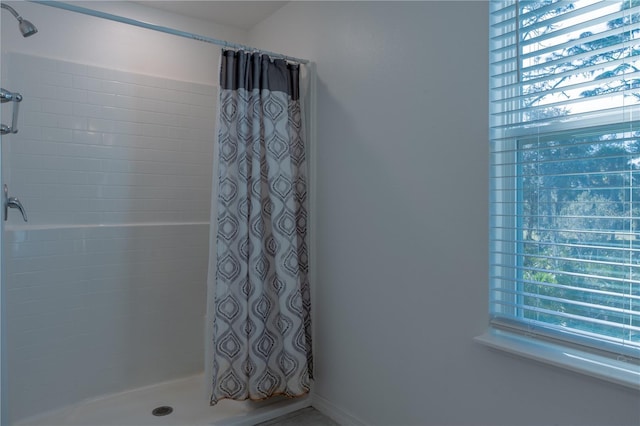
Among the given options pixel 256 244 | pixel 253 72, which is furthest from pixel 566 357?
pixel 253 72

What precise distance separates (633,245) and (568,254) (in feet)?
0.62

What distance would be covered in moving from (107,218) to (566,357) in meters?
2.44

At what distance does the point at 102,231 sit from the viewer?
2.61 meters

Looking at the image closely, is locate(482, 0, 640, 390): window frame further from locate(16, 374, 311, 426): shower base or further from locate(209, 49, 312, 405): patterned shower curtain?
locate(16, 374, 311, 426): shower base

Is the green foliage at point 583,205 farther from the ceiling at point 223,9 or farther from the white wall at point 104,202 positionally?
the white wall at point 104,202

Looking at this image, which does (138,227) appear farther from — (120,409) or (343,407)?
(343,407)

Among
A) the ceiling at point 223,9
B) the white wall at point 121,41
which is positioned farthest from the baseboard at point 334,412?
the ceiling at point 223,9

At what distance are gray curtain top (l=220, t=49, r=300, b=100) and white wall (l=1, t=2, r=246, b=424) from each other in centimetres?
79

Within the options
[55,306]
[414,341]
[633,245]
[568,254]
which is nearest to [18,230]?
[55,306]

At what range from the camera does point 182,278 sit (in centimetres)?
289

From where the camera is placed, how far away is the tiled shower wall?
2371mm

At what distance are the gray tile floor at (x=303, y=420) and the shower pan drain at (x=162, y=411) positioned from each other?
1.78 feet

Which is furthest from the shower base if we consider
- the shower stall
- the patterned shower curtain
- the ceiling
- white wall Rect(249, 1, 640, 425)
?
the ceiling

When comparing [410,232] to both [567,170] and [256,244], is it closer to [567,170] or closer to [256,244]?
[567,170]
